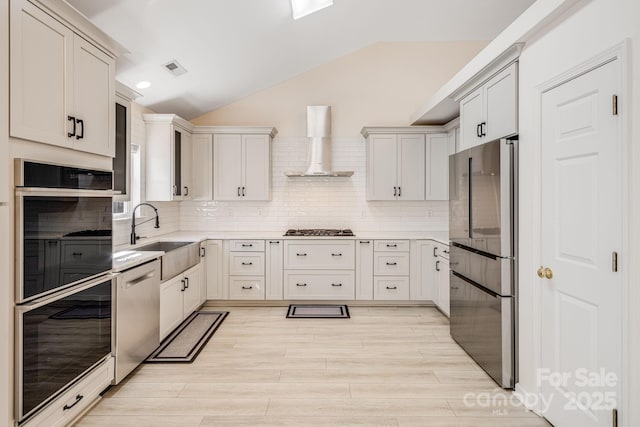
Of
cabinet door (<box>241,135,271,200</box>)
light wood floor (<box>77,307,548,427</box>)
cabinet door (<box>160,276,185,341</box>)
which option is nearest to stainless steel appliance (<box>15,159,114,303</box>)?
light wood floor (<box>77,307,548,427</box>)

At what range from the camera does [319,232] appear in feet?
17.1

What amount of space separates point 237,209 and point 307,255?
137 cm

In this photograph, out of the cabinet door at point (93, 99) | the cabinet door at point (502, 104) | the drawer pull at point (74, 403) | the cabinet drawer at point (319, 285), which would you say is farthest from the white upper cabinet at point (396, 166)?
the drawer pull at point (74, 403)

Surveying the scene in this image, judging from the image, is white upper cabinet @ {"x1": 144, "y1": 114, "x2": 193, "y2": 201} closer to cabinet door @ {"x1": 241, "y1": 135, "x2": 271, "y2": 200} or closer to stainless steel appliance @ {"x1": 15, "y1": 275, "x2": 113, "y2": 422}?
cabinet door @ {"x1": 241, "y1": 135, "x2": 271, "y2": 200}

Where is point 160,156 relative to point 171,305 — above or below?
above

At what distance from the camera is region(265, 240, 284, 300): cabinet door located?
4945mm

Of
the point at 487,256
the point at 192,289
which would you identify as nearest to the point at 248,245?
the point at 192,289

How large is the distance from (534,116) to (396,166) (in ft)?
9.17

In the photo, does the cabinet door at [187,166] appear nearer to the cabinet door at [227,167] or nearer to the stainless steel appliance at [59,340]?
the cabinet door at [227,167]

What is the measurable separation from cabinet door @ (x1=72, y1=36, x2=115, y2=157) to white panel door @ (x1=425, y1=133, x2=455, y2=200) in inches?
152

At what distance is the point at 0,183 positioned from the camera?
5.65 ft

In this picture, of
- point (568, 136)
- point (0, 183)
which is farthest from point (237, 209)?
point (568, 136)

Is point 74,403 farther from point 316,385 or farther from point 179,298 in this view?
point 179,298

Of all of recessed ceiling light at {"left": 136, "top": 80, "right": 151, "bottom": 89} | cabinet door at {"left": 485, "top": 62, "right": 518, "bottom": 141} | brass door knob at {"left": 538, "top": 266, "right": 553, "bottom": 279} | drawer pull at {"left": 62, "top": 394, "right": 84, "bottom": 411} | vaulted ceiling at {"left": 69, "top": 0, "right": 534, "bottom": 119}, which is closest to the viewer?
drawer pull at {"left": 62, "top": 394, "right": 84, "bottom": 411}
